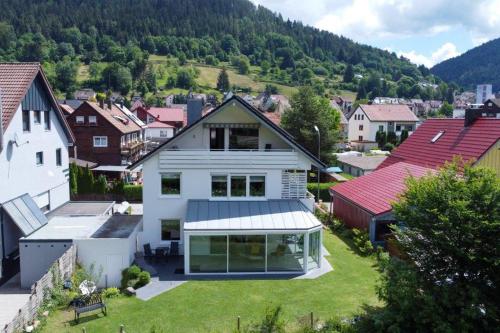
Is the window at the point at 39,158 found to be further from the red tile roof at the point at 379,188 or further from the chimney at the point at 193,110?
the red tile roof at the point at 379,188

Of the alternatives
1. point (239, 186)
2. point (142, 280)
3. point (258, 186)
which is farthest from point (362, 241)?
point (142, 280)

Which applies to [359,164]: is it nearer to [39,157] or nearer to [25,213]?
[39,157]

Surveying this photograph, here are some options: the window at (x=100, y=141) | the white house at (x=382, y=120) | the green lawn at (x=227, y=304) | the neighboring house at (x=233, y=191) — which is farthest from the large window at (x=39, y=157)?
the white house at (x=382, y=120)

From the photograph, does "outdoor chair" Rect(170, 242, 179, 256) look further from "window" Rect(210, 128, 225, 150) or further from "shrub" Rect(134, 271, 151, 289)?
"window" Rect(210, 128, 225, 150)

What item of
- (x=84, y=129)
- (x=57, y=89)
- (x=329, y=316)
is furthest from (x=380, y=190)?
(x=57, y=89)

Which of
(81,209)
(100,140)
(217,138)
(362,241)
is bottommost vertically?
(362,241)

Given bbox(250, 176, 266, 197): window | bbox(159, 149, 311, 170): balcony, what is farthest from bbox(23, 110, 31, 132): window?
bbox(250, 176, 266, 197): window

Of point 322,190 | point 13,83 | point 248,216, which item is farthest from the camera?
point 322,190
